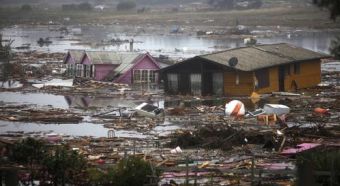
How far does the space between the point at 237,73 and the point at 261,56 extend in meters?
Answer: 2.79

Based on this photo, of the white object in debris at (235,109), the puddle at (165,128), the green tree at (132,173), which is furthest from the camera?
the white object in debris at (235,109)

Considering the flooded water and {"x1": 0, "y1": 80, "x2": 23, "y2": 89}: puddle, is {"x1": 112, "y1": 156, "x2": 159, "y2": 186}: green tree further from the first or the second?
the flooded water

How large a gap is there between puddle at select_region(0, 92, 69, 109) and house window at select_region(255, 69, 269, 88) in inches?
397

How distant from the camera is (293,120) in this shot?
2742cm

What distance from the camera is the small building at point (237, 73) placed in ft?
114

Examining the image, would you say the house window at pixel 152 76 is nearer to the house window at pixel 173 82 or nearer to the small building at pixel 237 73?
the small building at pixel 237 73

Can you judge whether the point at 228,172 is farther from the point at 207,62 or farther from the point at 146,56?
the point at 146,56

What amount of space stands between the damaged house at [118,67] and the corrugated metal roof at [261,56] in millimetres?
6433

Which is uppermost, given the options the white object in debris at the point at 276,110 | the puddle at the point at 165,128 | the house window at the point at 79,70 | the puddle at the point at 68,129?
the house window at the point at 79,70

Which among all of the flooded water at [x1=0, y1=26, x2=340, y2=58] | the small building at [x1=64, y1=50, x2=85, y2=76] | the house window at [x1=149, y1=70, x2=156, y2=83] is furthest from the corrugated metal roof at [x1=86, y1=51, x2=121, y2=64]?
the flooded water at [x1=0, y1=26, x2=340, y2=58]

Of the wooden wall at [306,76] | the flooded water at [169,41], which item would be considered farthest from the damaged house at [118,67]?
the flooded water at [169,41]

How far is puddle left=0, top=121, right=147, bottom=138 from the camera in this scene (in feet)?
83.7

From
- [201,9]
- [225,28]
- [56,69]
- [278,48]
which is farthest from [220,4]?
[278,48]

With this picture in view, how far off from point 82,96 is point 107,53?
794 cm
